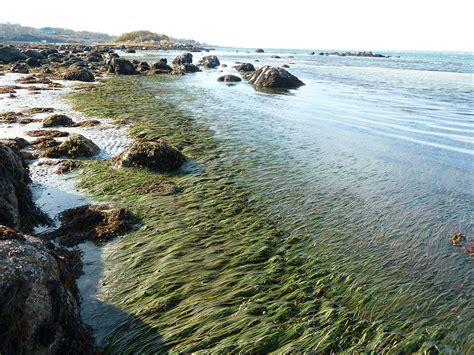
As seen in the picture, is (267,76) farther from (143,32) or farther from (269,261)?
(143,32)

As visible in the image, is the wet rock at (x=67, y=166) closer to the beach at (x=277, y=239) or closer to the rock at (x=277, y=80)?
the beach at (x=277, y=239)

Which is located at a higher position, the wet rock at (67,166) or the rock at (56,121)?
the rock at (56,121)

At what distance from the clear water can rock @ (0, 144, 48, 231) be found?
17.3ft

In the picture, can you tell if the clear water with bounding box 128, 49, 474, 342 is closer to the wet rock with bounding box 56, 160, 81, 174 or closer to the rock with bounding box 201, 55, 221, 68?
the wet rock with bounding box 56, 160, 81, 174

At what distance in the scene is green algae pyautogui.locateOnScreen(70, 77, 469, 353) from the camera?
475 centimetres

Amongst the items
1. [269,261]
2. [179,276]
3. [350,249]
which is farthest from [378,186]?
[179,276]

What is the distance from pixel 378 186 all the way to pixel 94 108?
16103mm

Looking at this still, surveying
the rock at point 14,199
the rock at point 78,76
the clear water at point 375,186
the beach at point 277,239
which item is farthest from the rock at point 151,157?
the rock at point 78,76

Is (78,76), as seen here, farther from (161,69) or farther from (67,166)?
(67,166)

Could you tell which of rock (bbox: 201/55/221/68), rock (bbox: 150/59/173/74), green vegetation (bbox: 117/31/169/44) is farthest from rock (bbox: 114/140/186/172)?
green vegetation (bbox: 117/31/169/44)

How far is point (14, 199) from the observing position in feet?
23.2

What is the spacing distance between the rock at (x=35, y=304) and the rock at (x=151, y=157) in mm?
6387

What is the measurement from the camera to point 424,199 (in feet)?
30.5

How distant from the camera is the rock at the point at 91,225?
705cm
